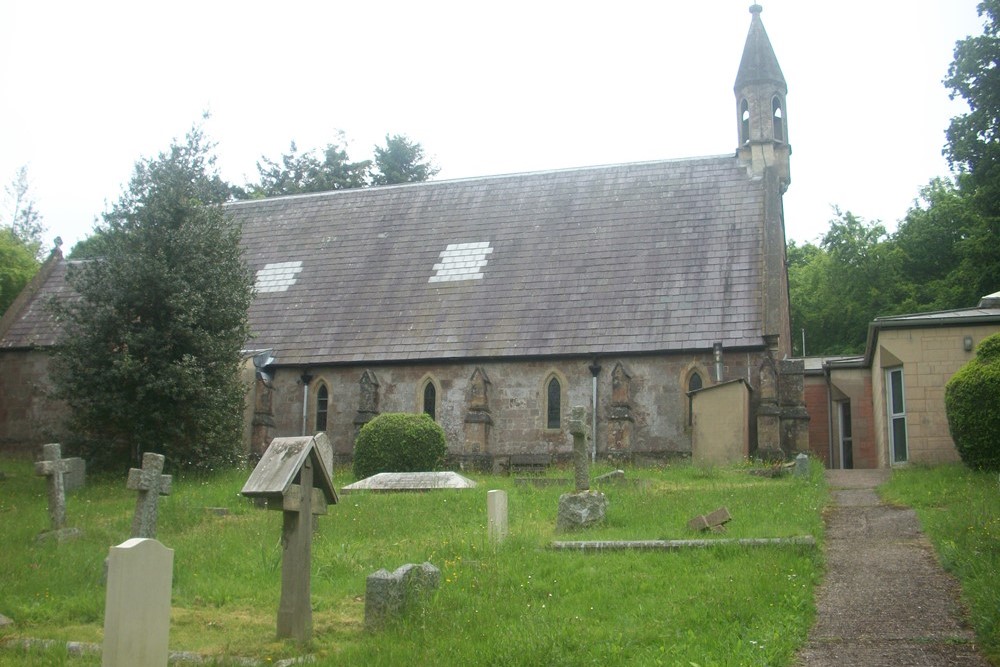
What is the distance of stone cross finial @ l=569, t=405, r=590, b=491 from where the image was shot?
1512 centimetres

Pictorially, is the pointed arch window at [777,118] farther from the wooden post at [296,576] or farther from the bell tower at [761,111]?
the wooden post at [296,576]

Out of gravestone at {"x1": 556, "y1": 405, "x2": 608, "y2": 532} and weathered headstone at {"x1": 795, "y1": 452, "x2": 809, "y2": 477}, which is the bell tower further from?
gravestone at {"x1": 556, "y1": 405, "x2": 608, "y2": 532}

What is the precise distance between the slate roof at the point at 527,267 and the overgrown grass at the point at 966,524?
8.04 m

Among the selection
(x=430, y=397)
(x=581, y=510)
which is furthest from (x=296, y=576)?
(x=430, y=397)

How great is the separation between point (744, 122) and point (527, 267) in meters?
8.18

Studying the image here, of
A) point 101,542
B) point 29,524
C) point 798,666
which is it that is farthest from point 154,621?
point 29,524

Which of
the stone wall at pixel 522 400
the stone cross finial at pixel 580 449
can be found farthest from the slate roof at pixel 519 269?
the stone cross finial at pixel 580 449

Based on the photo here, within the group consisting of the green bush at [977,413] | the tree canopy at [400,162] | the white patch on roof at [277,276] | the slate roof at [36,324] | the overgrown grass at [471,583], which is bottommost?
the overgrown grass at [471,583]

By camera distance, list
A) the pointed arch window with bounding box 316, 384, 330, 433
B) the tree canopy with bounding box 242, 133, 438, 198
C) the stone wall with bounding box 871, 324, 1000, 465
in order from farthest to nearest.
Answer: the tree canopy with bounding box 242, 133, 438, 198 → the pointed arch window with bounding box 316, 384, 330, 433 → the stone wall with bounding box 871, 324, 1000, 465

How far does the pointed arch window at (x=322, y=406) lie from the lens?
2852 centimetres

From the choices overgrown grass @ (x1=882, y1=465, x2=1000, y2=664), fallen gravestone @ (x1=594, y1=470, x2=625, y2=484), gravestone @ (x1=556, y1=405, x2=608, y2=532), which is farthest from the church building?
gravestone @ (x1=556, y1=405, x2=608, y2=532)

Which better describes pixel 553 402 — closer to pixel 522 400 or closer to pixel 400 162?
pixel 522 400

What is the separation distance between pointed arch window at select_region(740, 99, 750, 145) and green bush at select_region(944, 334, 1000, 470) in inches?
565

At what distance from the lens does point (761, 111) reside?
30.6 metres
